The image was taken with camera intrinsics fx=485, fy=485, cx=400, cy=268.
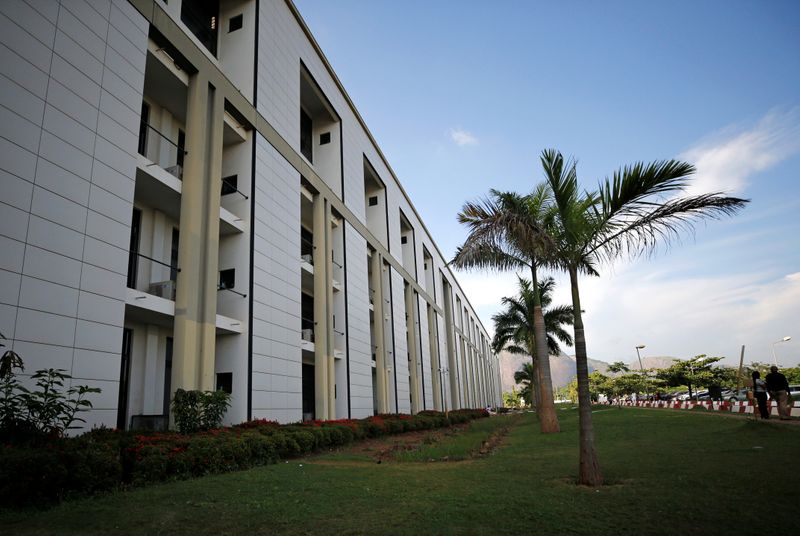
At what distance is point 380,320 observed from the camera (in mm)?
27859

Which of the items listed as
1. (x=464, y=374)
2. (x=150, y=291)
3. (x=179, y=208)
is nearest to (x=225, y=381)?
(x=150, y=291)

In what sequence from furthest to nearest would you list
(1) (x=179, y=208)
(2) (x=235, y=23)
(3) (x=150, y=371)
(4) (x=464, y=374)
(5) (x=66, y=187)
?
(4) (x=464, y=374) → (2) (x=235, y=23) → (1) (x=179, y=208) → (3) (x=150, y=371) → (5) (x=66, y=187)

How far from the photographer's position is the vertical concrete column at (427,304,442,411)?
39.9 metres

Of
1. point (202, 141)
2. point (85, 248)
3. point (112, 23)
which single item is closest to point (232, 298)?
point (202, 141)

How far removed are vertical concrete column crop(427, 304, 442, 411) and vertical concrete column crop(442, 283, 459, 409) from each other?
16.5ft

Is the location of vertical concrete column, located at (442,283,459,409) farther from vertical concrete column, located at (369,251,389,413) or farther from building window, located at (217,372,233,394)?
building window, located at (217,372,233,394)

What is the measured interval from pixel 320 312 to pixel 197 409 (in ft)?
28.2

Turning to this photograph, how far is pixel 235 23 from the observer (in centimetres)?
1675

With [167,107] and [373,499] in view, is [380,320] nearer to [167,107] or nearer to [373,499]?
[167,107]

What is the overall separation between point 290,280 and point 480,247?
8.91 metres

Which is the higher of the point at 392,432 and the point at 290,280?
the point at 290,280

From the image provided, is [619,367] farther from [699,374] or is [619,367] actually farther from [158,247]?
[158,247]

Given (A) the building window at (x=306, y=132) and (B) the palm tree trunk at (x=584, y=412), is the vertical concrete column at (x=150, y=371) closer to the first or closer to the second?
(B) the palm tree trunk at (x=584, y=412)

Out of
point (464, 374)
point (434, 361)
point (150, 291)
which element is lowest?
point (464, 374)
